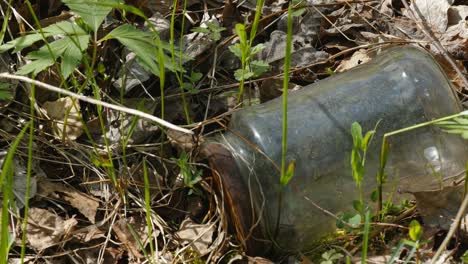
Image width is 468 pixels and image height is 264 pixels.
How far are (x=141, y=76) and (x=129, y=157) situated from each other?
346mm

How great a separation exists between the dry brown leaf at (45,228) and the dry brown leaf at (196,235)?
0.36 metres

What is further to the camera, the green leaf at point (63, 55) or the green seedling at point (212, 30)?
the green seedling at point (212, 30)

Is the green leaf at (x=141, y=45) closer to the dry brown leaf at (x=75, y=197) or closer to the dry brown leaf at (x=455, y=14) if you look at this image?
the dry brown leaf at (x=75, y=197)

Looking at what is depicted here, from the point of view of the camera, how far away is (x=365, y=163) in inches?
84.7

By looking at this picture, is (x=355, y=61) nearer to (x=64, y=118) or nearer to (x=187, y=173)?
(x=187, y=173)

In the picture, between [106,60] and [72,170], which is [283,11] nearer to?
[106,60]

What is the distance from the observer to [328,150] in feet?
7.00

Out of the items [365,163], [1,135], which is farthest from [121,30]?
[365,163]

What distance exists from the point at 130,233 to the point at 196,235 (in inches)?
8.7

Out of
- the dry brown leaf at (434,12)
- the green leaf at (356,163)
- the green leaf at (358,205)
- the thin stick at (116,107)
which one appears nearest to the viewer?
the thin stick at (116,107)

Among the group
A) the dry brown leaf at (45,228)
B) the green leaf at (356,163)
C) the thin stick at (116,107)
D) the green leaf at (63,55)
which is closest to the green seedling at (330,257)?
the green leaf at (356,163)

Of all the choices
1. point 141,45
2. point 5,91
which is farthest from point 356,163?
point 5,91

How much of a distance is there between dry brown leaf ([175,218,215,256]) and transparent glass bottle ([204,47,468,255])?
0.18 m

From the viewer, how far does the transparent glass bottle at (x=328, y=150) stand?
2.08 metres
